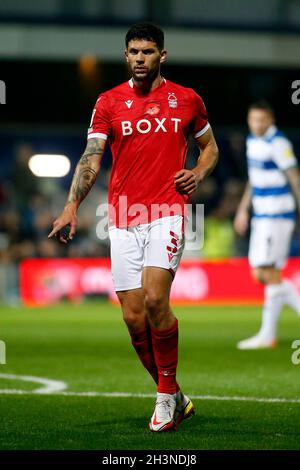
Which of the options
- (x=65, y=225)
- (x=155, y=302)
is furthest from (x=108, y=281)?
(x=65, y=225)

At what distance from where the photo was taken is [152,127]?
22.2ft

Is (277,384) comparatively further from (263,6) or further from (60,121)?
(60,121)

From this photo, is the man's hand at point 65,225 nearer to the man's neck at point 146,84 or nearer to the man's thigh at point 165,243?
the man's thigh at point 165,243

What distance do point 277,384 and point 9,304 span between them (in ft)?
41.8

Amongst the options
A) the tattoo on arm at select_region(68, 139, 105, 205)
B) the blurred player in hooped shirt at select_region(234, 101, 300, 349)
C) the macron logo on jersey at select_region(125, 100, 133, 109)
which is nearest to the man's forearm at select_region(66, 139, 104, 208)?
the tattoo on arm at select_region(68, 139, 105, 205)

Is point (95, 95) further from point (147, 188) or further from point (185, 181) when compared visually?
point (185, 181)

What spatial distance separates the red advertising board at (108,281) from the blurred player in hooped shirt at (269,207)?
25.2ft

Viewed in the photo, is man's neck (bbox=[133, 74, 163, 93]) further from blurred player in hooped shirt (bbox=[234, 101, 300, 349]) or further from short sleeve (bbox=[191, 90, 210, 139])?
blurred player in hooped shirt (bbox=[234, 101, 300, 349])

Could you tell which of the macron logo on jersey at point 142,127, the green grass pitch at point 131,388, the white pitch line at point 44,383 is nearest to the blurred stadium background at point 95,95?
the green grass pitch at point 131,388

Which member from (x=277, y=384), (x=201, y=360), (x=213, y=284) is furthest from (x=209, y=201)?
(x=277, y=384)

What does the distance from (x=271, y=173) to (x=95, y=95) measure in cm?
1632

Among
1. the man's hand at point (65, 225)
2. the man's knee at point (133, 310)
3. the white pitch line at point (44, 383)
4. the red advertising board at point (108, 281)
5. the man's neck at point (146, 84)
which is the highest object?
the man's neck at point (146, 84)

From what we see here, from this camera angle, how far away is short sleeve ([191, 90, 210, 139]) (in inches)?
275

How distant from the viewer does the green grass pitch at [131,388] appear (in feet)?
20.1
